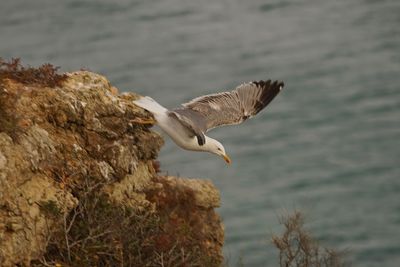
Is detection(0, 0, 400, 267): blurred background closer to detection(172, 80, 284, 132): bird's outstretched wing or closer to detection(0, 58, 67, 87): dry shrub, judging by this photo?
detection(172, 80, 284, 132): bird's outstretched wing

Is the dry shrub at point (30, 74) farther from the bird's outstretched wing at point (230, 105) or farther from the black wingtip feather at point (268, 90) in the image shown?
the black wingtip feather at point (268, 90)

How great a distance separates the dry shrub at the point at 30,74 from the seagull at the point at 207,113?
1181 millimetres

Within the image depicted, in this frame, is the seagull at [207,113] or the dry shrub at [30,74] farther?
the seagull at [207,113]

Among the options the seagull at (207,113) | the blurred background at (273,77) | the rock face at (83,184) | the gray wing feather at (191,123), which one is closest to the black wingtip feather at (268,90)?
the seagull at (207,113)

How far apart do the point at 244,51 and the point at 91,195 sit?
198 ft

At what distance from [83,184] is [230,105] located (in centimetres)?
460

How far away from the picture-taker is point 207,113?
17.4 meters

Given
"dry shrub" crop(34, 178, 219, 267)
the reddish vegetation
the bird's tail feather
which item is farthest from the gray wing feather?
"dry shrub" crop(34, 178, 219, 267)

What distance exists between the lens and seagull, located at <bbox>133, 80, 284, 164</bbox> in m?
15.7

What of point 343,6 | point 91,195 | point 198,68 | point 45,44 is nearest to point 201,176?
point 198,68

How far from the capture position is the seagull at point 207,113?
51.6ft

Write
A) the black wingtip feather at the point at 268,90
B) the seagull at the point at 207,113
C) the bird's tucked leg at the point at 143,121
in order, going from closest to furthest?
the bird's tucked leg at the point at 143,121 → the seagull at the point at 207,113 → the black wingtip feather at the point at 268,90

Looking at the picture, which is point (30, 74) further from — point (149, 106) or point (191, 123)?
point (191, 123)

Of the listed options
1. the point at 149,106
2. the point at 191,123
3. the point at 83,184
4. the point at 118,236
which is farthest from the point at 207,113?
the point at 118,236
